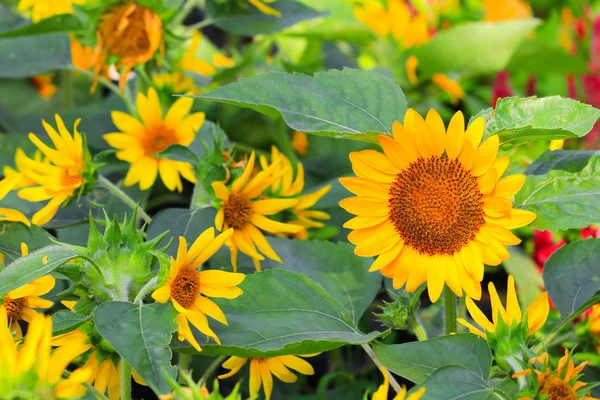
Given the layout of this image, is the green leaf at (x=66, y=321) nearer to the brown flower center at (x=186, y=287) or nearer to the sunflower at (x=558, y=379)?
the brown flower center at (x=186, y=287)

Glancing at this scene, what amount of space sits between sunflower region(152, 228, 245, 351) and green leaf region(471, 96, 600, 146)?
21 centimetres

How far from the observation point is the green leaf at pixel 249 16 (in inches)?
38.9

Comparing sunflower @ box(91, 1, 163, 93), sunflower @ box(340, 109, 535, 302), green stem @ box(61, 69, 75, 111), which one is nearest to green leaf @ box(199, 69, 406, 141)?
sunflower @ box(340, 109, 535, 302)

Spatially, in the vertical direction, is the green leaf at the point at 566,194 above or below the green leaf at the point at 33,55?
above

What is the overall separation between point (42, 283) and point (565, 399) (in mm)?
369

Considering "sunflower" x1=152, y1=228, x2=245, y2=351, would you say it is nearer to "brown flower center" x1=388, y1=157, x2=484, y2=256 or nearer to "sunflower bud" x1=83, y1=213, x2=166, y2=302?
"sunflower bud" x1=83, y1=213, x2=166, y2=302

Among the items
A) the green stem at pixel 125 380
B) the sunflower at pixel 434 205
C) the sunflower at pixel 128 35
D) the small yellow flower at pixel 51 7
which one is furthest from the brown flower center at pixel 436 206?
the small yellow flower at pixel 51 7

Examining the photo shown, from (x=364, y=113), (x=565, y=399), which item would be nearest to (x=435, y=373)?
(x=565, y=399)

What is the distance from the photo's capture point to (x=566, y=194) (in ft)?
1.89

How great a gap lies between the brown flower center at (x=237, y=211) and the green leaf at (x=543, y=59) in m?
0.69

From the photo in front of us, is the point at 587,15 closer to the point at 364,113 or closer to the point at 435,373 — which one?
the point at 364,113

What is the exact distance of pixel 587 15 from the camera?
153 centimetres

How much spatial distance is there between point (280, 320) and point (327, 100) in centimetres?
17

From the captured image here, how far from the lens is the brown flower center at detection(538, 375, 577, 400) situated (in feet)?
1.68
